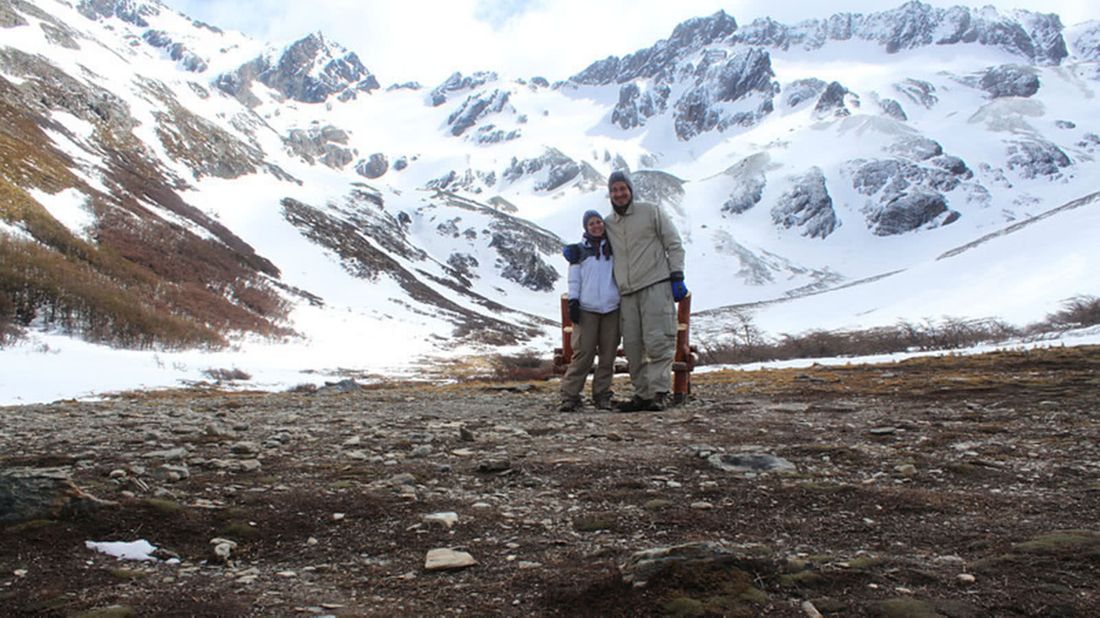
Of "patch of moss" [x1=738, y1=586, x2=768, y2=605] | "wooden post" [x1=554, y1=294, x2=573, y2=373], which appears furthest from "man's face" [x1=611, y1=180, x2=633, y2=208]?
"patch of moss" [x1=738, y1=586, x2=768, y2=605]

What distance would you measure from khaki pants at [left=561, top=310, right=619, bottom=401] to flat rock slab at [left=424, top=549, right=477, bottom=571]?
6.81 meters

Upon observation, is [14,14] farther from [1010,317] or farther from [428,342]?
[1010,317]

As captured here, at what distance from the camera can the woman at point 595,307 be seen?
10375 mm

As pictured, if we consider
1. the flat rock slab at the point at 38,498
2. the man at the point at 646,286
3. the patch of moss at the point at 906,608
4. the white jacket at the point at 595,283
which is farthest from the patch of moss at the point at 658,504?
the white jacket at the point at 595,283

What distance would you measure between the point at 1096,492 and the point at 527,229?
171 meters

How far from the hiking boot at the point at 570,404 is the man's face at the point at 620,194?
2.99 meters

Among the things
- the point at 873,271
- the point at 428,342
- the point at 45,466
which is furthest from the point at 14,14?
the point at 873,271

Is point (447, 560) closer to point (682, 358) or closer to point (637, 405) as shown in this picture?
point (637, 405)

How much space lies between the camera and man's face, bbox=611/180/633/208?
398 inches

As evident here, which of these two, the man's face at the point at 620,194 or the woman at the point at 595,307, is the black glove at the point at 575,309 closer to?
the woman at the point at 595,307

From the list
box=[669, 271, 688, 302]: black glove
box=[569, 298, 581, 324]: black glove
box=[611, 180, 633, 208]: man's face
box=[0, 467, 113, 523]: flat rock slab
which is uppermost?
box=[611, 180, 633, 208]: man's face

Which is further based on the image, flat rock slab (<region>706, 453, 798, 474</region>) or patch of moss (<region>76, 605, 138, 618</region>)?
flat rock slab (<region>706, 453, 798, 474</region>)

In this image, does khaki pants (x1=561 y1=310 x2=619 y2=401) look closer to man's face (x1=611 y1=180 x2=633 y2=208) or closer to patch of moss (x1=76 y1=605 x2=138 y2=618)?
man's face (x1=611 y1=180 x2=633 y2=208)

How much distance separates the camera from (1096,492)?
13.1 feet
